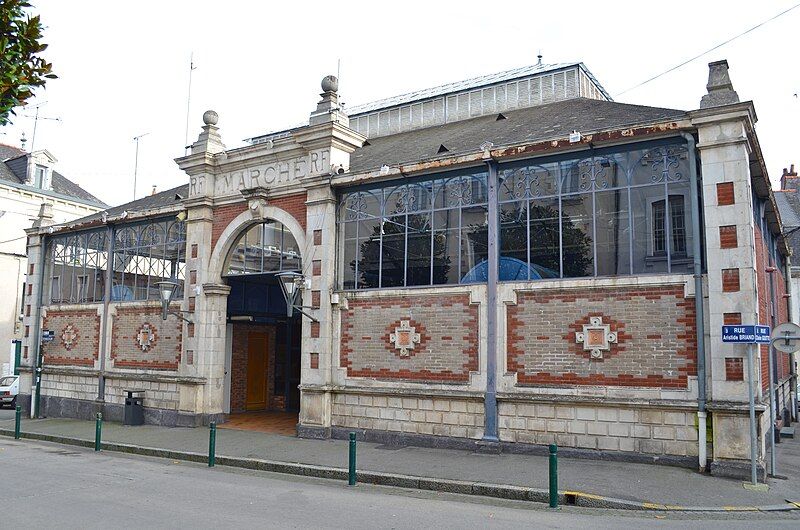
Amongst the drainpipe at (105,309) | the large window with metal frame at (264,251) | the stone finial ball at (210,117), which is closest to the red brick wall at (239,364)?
the large window with metal frame at (264,251)

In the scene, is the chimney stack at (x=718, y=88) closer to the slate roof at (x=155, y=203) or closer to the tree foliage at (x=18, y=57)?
the tree foliage at (x=18, y=57)

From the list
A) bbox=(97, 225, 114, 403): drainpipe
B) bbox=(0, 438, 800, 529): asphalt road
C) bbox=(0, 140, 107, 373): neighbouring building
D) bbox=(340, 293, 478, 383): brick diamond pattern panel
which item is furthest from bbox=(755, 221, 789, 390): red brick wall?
bbox=(0, 140, 107, 373): neighbouring building

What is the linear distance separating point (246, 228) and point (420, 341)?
6097mm

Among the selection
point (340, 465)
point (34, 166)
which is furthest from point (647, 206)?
point (34, 166)

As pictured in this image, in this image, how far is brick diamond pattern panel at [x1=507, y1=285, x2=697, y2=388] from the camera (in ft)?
36.8

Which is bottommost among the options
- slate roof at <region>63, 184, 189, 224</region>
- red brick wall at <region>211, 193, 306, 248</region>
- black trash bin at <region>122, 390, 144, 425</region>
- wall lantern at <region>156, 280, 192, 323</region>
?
black trash bin at <region>122, 390, 144, 425</region>

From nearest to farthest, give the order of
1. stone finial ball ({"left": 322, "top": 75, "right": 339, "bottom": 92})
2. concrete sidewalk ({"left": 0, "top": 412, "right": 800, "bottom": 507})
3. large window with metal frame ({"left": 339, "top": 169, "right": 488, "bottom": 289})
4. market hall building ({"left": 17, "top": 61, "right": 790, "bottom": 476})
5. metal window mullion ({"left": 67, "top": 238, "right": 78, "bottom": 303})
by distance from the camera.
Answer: concrete sidewalk ({"left": 0, "top": 412, "right": 800, "bottom": 507}), market hall building ({"left": 17, "top": 61, "right": 790, "bottom": 476}), large window with metal frame ({"left": 339, "top": 169, "right": 488, "bottom": 289}), stone finial ball ({"left": 322, "top": 75, "right": 339, "bottom": 92}), metal window mullion ({"left": 67, "top": 238, "right": 78, "bottom": 303})

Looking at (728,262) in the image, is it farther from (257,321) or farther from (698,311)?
(257,321)

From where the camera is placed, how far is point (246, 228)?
17.2m

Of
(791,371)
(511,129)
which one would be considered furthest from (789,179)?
(511,129)

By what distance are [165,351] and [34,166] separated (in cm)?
2184

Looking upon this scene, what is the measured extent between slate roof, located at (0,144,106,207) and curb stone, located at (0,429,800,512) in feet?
82.8

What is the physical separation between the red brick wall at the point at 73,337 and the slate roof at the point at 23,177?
15.2m

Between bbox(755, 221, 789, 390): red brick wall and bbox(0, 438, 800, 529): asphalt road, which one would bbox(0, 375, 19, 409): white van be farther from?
bbox(755, 221, 789, 390): red brick wall
